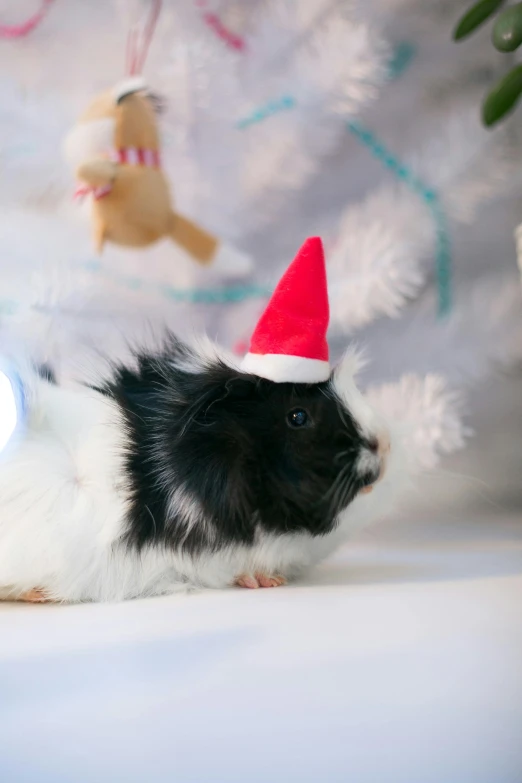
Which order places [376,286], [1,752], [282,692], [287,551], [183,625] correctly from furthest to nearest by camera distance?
[376,286], [287,551], [183,625], [282,692], [1,752]

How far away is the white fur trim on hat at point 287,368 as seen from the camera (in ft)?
3.53

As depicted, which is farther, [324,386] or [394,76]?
[394,76]

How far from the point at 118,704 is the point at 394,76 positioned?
1531 mm

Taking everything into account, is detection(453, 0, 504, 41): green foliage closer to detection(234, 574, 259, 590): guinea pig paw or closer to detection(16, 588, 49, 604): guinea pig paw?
detection(234, 574, 259, 590): guinea pig paw

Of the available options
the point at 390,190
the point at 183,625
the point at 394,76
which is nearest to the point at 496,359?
the point at 390,190

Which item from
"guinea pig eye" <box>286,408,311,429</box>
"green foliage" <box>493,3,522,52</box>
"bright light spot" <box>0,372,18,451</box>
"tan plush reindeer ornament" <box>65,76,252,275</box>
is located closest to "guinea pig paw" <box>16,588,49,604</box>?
"bright light spot" <box>0,372,18,451</box>

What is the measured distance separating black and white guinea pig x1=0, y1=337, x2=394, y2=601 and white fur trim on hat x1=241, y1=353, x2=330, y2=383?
Result: 0.02 m

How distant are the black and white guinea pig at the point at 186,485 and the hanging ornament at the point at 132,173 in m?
0.73

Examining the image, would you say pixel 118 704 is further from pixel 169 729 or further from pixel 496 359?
pixel 496 359

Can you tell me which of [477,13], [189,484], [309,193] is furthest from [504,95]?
[189,484]

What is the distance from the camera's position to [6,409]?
3.51ft

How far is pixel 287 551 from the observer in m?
1.11

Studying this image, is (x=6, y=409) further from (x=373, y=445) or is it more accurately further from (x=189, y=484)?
(x=373, y=445)

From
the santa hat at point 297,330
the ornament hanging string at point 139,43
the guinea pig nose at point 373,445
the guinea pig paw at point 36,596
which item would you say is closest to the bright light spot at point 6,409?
the guinea pig paw at point 36,596
